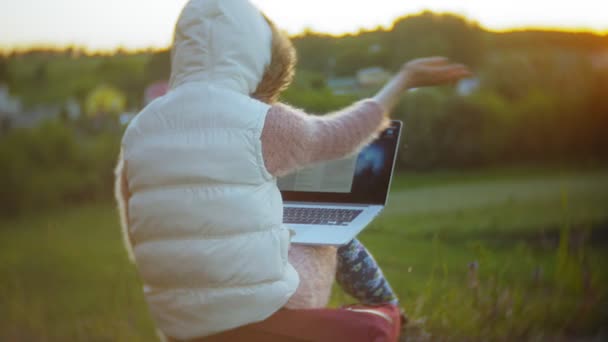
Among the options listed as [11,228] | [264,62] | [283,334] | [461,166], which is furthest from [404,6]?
[11,228]

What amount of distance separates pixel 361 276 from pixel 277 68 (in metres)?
0.73

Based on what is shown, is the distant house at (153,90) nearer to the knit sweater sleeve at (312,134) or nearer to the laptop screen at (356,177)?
the laptop screen at (356,177)

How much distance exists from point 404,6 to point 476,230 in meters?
1.06

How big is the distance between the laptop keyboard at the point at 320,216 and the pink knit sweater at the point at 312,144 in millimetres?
107

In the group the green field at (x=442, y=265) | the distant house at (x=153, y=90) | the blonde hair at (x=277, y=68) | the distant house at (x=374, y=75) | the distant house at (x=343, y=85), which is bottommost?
the green field at (x=442, y=265)

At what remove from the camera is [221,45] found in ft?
5.06

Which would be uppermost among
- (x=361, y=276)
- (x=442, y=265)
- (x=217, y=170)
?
(x=217, y=170)

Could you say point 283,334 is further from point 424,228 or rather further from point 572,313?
point 572,313

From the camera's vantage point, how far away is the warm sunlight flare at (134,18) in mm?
2574

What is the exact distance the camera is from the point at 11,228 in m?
2.54

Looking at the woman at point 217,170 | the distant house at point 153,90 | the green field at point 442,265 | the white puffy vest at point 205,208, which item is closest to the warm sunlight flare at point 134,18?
the distant house at point 153,90

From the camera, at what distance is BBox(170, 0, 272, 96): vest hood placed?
1540 mm

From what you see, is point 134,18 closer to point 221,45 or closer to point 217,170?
point 221,45

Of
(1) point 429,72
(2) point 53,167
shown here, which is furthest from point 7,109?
(1) point 429,72
